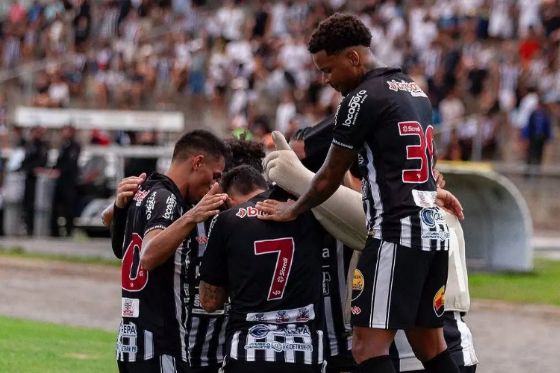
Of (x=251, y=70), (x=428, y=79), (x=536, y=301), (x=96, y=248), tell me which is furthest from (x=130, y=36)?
(x=536, y=301)

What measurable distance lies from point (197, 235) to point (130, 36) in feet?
96.3

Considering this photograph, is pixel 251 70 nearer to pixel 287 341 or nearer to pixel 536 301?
pixel 536 301

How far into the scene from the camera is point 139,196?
7.12 m

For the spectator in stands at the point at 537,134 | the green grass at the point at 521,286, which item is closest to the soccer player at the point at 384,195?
the green grass at the point at 521,286

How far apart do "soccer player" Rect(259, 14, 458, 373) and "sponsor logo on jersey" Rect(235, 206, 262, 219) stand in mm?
123

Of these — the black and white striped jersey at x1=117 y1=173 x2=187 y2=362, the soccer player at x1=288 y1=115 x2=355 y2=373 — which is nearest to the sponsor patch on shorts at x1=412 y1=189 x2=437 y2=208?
the soccer player at x1=288 y1=115 x2=355 y2=373

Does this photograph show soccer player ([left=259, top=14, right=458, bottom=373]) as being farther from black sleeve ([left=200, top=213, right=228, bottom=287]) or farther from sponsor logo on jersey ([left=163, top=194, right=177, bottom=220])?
sponsor logo on jersey ([left=163, top=194, right=177, bottom=220])

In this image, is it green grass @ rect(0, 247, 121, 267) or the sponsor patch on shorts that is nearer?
the sponsor patch on shorts

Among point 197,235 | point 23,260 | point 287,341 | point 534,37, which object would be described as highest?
point 534,37

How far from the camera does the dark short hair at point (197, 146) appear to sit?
714 cm

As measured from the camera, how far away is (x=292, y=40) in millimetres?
30500

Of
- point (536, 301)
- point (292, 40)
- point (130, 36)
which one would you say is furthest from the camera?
point (130, 36)

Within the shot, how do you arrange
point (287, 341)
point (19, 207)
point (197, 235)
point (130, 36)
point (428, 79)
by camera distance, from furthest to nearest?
point (130, 36), point (428, 79), point (19, 207), point (197, 235), point (287, 341)

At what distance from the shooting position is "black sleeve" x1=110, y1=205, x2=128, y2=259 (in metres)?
7.34
